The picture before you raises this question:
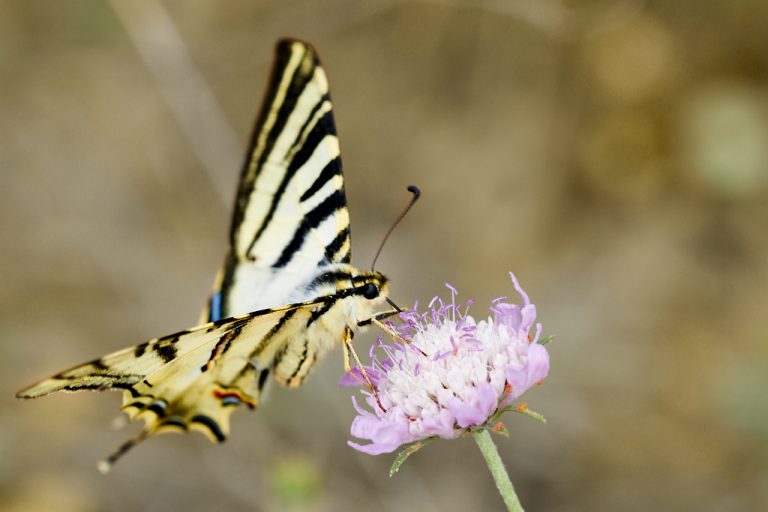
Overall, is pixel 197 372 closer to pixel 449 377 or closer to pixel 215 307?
pixel 215 307

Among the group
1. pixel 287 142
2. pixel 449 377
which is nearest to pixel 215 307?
pixel 287 142

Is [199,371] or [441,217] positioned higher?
[199,371]

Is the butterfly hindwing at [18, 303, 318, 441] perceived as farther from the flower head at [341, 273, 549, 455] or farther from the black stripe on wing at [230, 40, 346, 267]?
the black stripe on wing at [230, 40, 346, 267]

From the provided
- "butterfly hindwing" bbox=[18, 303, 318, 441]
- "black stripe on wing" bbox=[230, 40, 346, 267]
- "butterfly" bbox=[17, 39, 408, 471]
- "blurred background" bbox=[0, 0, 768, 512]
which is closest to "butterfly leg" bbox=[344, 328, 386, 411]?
"butterfly" bbox=[17, 39, 408, 471]

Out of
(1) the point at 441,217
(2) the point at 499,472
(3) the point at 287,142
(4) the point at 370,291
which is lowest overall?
(1) the point at 441,217

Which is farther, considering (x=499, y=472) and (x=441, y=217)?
(x=441, y=217)

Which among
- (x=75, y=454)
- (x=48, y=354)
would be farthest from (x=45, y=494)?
(x=48, y=354)
